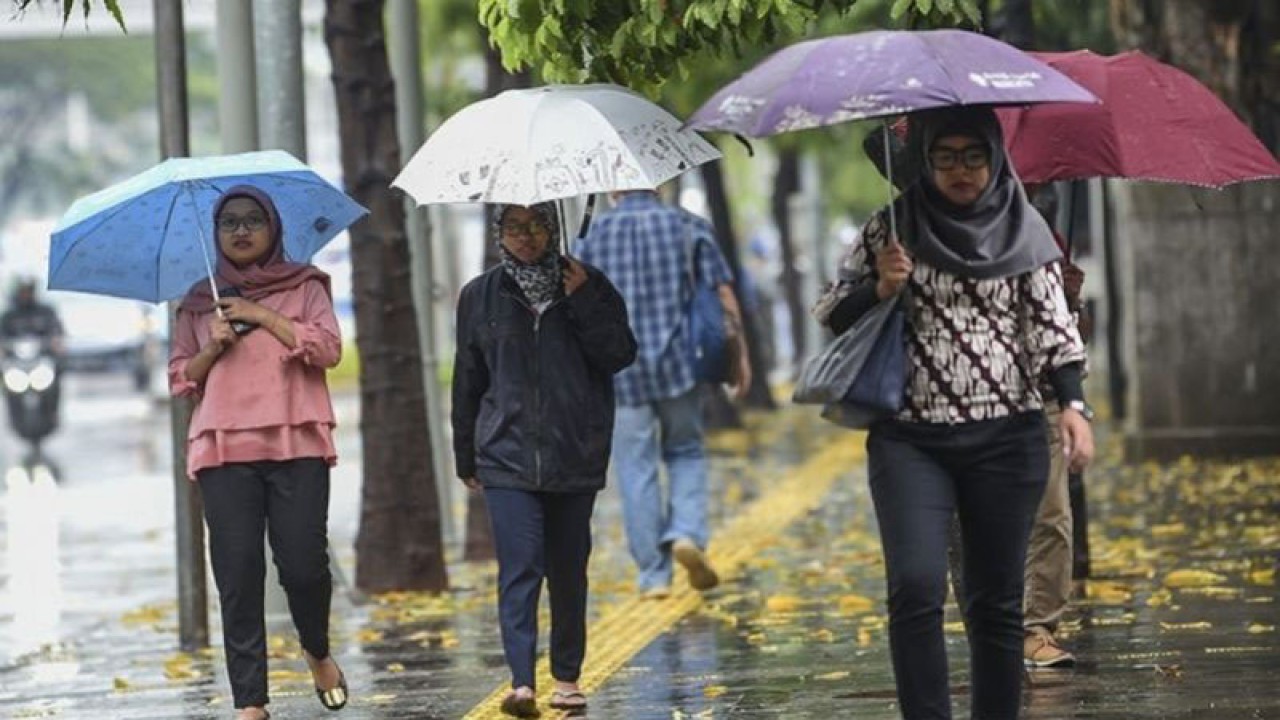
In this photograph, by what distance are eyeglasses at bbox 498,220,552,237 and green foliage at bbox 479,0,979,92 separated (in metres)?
0.55

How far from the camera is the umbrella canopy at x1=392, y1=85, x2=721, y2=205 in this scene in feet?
30.6

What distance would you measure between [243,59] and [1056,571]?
4629 millimetres

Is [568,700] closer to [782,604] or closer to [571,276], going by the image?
[571,276]

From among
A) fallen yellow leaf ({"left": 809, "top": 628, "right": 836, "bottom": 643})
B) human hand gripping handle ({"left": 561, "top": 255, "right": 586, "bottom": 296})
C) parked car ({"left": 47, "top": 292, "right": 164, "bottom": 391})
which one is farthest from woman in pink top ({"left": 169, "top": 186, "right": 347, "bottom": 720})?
parked car ({"left": 47, "top": 292, "right": 164, "bottom": 391})

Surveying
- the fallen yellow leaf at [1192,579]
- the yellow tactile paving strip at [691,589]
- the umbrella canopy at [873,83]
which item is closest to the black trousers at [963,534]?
the umbrella canopy at [873,83]

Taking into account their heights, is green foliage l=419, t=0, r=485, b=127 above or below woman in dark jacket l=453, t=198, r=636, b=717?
above

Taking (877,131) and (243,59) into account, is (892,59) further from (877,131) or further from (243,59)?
(243,59)

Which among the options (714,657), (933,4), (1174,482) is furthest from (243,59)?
(1174,482)

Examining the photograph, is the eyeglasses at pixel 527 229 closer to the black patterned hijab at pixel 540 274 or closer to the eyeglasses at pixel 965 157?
the black patterned hijab at pixel 540 274

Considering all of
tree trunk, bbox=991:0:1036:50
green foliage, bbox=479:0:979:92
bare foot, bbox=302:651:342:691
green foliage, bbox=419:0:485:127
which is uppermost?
green foliage, bbox=419:0:485:127

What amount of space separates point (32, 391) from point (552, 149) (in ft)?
78.9

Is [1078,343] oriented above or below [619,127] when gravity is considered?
below

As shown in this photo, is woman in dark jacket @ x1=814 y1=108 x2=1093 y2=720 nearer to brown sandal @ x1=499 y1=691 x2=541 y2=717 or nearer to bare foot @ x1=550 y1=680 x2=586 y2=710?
brown sandal @ x1=499 y1=691 x2=541 y2=717

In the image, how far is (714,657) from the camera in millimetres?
11406
